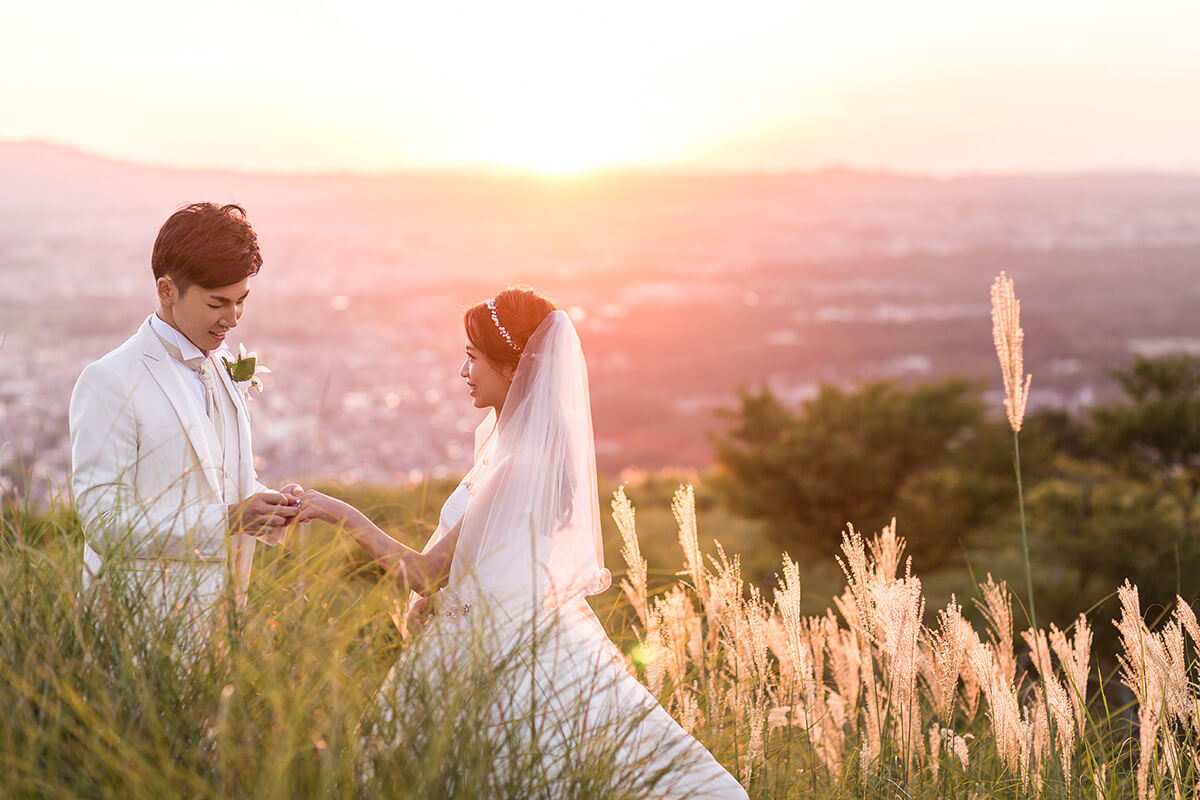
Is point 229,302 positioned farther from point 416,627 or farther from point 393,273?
point 393,273

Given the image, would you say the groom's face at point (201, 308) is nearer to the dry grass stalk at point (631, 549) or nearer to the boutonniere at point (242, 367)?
the boutonniere at point (242, 367)

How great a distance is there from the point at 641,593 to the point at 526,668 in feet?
3.84

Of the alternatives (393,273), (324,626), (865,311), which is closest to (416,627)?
(324,626)

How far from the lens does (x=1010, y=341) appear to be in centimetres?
365

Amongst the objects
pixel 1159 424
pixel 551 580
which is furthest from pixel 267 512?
pixel 1159 424

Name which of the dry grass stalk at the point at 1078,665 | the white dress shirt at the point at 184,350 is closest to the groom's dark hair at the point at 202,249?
the white dress shirt at the point at 184,350

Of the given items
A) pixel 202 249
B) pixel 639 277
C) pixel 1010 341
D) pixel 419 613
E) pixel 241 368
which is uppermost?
pixel 202 249

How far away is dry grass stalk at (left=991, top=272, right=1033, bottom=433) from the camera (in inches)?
143

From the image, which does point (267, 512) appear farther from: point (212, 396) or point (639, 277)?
point (639, 277)

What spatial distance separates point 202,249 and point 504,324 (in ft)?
3.54

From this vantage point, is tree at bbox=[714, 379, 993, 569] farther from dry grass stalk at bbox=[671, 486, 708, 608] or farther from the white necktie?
the white necktie

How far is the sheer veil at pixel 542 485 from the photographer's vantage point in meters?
3.27

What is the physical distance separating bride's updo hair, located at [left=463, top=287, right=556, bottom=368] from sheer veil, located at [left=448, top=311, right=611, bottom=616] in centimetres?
6

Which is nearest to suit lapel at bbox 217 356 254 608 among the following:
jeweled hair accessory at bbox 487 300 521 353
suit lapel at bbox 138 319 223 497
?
suit lapel at bbox 138 319 223 497
